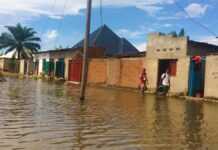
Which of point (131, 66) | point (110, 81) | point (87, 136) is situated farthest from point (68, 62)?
point (87, 136)

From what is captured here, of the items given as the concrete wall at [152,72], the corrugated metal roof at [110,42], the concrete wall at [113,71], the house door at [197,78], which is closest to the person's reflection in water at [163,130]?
the house door at [197,78]

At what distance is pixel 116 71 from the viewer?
3422cm

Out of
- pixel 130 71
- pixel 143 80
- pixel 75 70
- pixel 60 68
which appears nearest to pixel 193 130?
pixel 143 80

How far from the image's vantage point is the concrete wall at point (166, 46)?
27.0 metres

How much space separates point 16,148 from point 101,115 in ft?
20.0

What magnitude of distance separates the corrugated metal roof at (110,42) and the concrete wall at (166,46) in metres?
27.0

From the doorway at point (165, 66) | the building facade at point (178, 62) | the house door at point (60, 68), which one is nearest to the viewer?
the building facade at point (178, 62)

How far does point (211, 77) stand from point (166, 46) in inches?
212

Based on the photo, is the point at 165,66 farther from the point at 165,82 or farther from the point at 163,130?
the point at 163,130

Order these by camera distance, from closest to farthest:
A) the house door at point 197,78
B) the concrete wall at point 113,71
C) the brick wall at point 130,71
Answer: the house door at point 197,78 → the brick wall at point 130,71 → the concrete wall at point 113,71

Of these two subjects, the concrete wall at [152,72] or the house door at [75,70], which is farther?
the house door at [75,70]

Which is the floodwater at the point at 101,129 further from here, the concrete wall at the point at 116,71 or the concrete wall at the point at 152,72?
the concrete wall at the point at 116,71

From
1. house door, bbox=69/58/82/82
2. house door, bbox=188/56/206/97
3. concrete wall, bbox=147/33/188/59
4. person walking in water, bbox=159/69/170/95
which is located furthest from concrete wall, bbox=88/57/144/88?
house door, bbox=188/56/206/97

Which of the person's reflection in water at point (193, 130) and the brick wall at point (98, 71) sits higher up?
the brick wall at point (98, 71)
